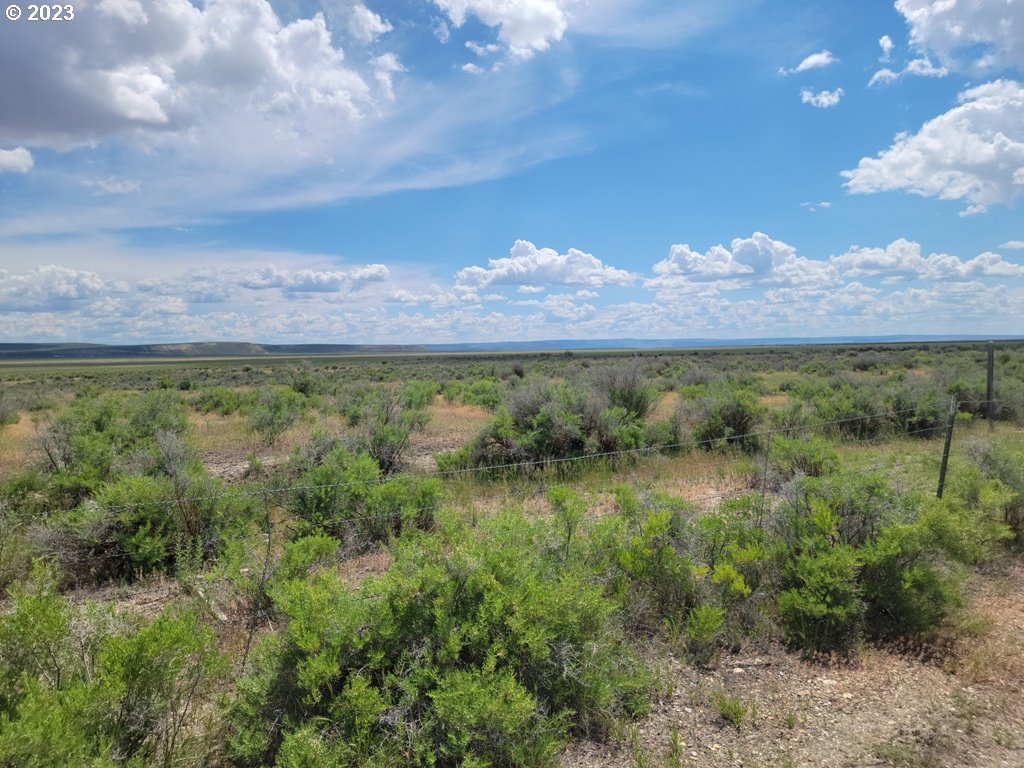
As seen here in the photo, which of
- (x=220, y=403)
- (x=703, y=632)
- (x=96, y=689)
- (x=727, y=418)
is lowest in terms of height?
(x=703, y=632)

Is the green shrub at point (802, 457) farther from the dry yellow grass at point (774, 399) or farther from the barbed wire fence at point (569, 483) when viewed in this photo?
the dry yellow grass at point (774, 399)

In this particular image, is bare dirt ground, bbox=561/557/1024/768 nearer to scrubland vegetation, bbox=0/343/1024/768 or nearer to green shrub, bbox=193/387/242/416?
scrubland vegetation, bbox=0/343/1024/768

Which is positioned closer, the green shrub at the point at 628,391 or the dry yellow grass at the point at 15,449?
the dry yellow grass at the point at 15,449

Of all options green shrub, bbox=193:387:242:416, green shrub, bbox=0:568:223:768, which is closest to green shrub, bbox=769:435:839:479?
green shrub, bbox=0:568:223:768

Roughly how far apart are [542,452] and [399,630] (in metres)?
8.51

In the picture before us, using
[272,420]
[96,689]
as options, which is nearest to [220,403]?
[272,420]

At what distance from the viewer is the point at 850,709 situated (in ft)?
13.9

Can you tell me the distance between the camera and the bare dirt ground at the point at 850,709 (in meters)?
3.78

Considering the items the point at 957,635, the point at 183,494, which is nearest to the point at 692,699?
the point at 957,635

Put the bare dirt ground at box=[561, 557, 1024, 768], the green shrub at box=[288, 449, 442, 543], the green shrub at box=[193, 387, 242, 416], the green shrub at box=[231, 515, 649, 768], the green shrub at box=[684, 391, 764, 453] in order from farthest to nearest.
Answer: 1. the green shrub at box=[193, 387, 242, 416]
2. the green shrub at box=[684, 391, 764, 453]
3. the green shrub at box=[288, 449, 442, 543]
4. the bare dirt ground at box=[561, 557, 1024, 768]
5. the green shrub at box=[231, 515, 649, 768]

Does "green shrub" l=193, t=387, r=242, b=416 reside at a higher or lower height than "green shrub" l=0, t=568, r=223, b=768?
lower

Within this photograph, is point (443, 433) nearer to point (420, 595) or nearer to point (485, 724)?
point (420, 595)

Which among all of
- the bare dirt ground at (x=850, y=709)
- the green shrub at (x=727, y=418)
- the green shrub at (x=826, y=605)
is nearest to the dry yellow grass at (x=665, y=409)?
the green shrub at (x=727, y=418)

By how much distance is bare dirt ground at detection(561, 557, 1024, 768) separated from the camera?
3783 millimetres
